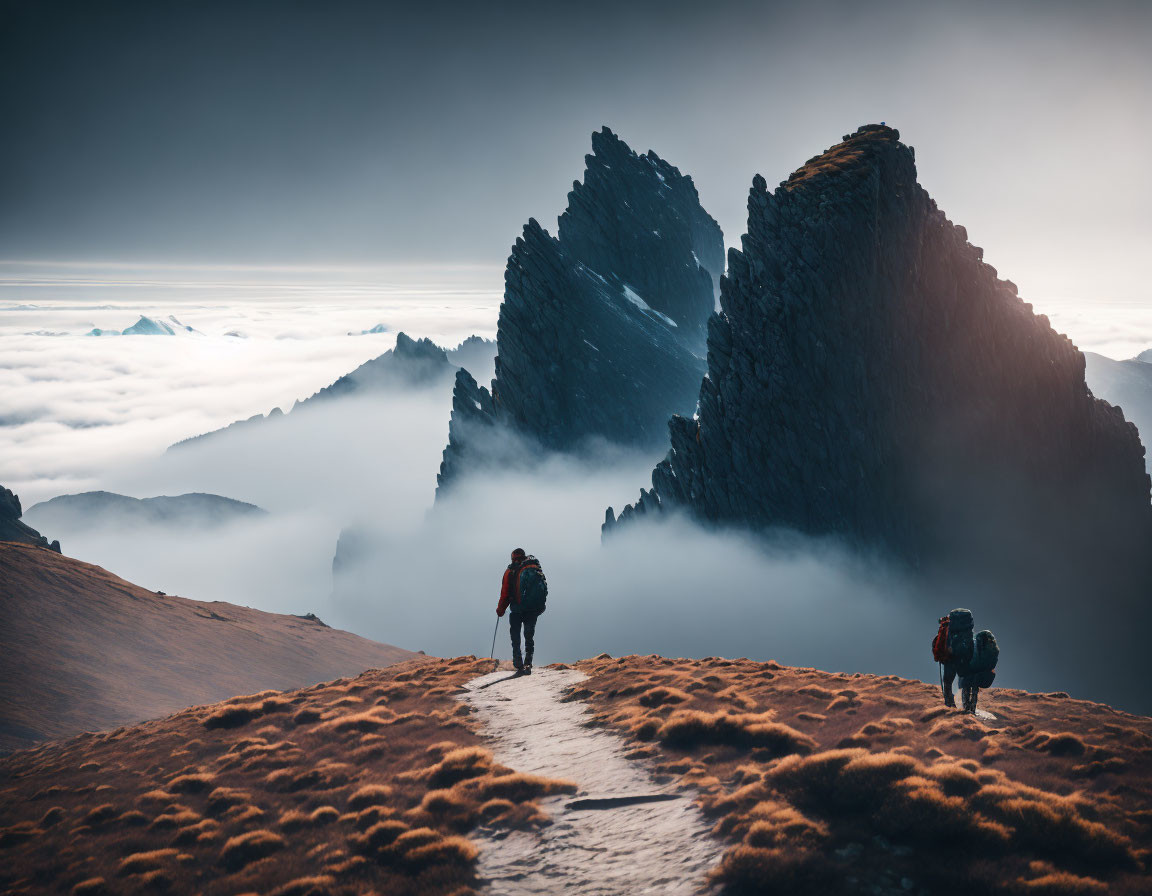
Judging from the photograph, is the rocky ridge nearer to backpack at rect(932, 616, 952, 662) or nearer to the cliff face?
the cliff face

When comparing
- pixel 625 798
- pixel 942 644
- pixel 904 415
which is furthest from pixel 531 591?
pixel 904 415

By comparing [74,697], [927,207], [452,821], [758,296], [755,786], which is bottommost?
[74,697]

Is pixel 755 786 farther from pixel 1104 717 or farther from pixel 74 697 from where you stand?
pixel 74 697


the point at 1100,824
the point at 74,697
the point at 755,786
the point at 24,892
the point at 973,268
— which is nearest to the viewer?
the point at 1100,824

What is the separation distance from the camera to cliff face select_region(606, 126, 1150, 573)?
531ft

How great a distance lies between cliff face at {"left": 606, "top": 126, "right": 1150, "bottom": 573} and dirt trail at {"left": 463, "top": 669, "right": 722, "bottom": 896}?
153764 millimetres

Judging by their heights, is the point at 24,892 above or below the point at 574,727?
below

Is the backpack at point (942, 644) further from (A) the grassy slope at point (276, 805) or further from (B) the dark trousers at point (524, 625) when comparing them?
(B) the dark trousers at point (524, 625)

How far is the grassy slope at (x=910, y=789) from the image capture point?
12.9 m

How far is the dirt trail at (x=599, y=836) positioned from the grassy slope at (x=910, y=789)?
2.57ft

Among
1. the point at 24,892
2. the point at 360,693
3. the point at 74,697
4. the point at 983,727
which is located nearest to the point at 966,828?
the point at 983,727

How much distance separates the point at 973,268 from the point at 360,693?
189082 millimetres

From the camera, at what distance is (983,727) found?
19969mm

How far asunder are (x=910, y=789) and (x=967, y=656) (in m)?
8.49
